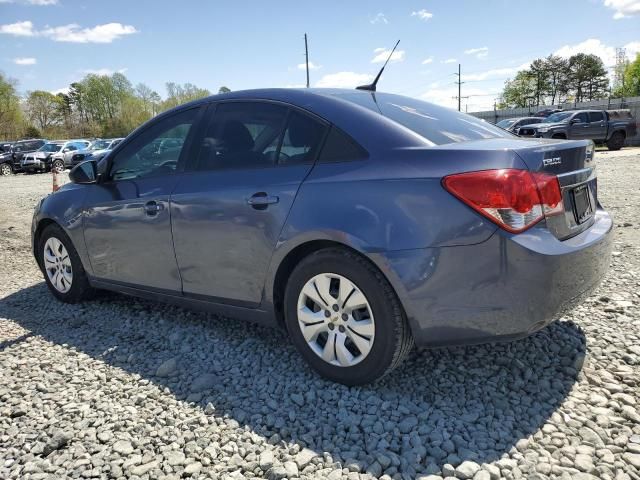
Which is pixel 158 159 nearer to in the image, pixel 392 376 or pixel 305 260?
pixel 305 260

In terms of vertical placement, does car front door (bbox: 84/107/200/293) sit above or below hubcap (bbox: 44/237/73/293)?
above

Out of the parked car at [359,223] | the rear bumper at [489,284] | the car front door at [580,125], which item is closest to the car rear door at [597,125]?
the car front door at [580,125]

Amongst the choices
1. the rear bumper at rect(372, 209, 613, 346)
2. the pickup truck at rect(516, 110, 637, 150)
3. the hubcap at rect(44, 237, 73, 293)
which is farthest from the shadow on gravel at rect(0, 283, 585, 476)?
the pickup truck at rect(516, 110, 637, 150)

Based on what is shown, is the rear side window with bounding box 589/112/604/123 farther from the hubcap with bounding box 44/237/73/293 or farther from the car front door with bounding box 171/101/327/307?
the hubcap with bounding box 44/237/73/293

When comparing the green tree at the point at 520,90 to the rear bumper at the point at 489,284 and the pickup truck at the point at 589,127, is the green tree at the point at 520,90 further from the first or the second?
the rear bumper at the point at 489,284

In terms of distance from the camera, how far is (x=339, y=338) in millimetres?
2855

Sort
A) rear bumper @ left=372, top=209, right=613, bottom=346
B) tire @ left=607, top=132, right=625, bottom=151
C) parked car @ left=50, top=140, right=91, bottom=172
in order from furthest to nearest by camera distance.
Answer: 1. parked car @ left=50, top=140, right=91, bottom=172
2. tire @ left=607, top=132, right=625, bottom=151
3. rear bumper @ left=372, top=209, right=613, bottom=346

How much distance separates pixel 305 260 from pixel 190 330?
1.42 metres

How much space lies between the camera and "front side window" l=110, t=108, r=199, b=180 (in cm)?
372

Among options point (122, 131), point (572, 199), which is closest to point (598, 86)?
point (122, 131)

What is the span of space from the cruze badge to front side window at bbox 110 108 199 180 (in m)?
2.29

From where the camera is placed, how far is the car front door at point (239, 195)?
9.97 feet

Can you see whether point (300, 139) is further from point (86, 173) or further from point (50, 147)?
point (50, 147)

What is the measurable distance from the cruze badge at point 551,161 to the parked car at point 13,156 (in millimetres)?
32443
